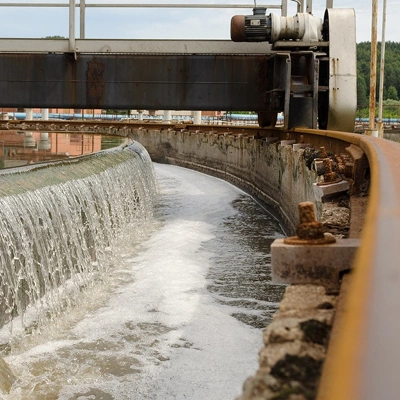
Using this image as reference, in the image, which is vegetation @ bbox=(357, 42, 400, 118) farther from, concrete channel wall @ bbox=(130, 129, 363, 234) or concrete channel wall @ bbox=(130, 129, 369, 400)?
concrete channel wall @ bbox=(130, 129, 369, 400)

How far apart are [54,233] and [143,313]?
1.26 meters

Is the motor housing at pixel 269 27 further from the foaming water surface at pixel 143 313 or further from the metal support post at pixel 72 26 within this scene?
the foaming water surface at pixel 143 313

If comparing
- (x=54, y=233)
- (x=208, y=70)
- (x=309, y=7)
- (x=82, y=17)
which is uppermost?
(x=309, y=7)

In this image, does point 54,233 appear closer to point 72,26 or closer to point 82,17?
point 72,26

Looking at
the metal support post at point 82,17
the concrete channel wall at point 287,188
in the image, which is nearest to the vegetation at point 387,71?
the concrete channel wall at point 287,188

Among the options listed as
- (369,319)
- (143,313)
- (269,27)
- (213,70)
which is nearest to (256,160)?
(213,70)

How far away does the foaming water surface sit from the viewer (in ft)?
16.9

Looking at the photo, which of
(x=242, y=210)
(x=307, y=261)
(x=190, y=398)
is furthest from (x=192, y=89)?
(x=307, y=261)

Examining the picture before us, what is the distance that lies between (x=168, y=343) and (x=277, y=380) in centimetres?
447

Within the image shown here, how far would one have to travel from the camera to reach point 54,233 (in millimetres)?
7426

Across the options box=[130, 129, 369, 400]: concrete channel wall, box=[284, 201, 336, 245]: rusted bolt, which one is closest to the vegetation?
box=[130, 129, 369, 400]: concrete channel wall

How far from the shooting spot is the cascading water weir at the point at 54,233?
6297 millimetres

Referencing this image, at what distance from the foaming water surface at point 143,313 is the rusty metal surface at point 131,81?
2.47m

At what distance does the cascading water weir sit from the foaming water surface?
0.03 metres
